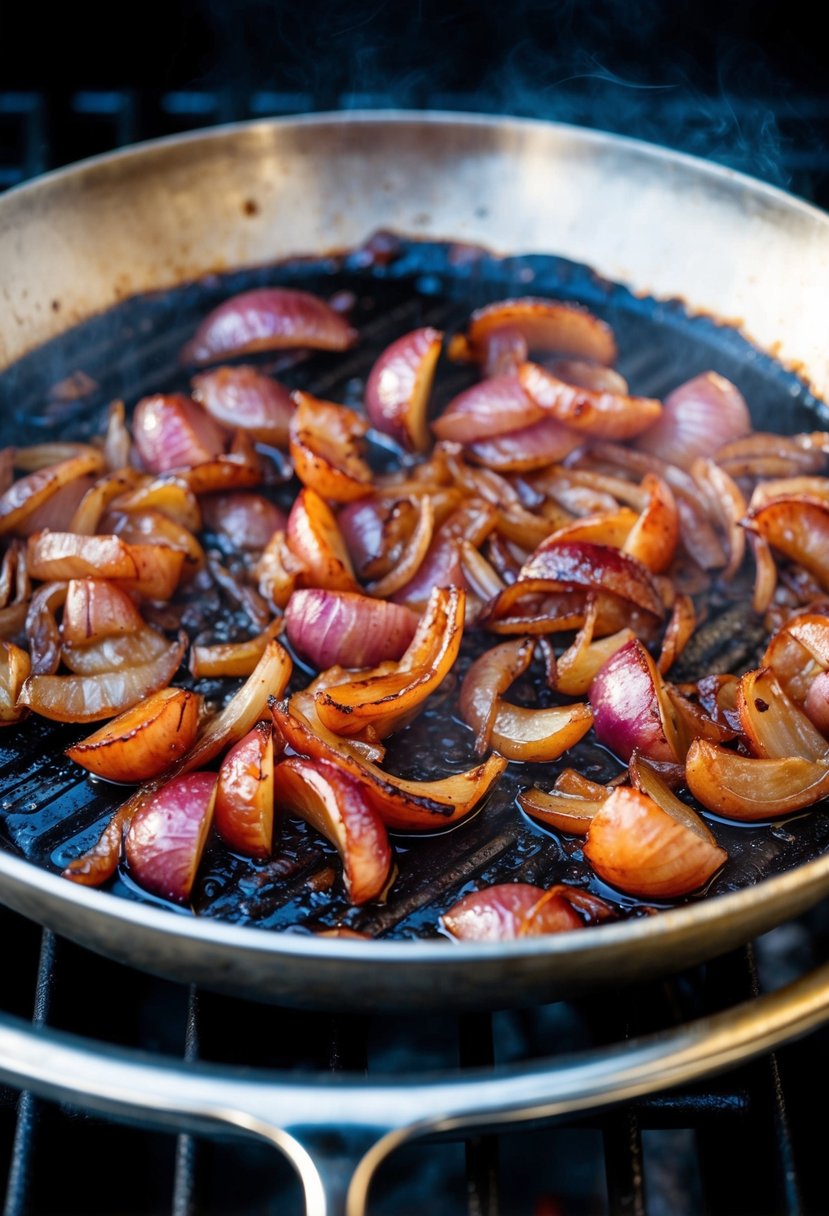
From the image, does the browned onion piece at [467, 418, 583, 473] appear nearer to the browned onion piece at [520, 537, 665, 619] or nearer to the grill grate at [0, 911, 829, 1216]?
the browned onion piece at [520, 537, 665, 619]

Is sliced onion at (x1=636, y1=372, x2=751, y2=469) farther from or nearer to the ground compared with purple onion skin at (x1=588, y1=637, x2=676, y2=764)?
farther from the ground

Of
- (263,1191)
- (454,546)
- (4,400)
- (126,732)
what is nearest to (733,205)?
(454,546)

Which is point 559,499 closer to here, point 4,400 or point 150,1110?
point 4,400

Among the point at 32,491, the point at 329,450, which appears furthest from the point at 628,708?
the point at 32,491

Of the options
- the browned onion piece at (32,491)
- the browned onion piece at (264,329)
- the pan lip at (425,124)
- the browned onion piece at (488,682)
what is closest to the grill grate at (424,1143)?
the browned onion piece at (488,682)

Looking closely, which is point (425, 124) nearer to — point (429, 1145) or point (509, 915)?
point (509, 915)

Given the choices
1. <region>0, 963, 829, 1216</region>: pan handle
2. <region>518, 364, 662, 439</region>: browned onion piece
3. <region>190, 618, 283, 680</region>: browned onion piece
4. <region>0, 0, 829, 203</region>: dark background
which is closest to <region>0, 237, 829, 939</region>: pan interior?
<region>190, 618, 283, 680</region>: browned onion piece
